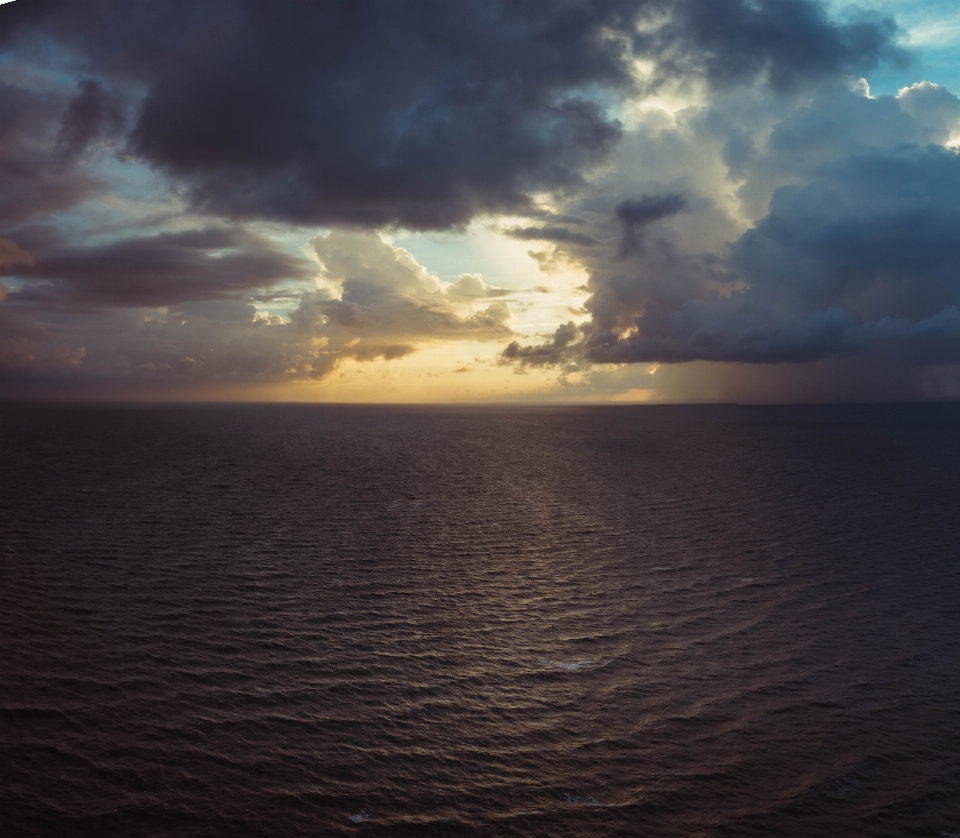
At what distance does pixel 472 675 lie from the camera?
40.7m

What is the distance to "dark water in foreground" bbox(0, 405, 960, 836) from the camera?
28609mm

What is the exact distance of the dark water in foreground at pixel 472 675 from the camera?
93.9 feet

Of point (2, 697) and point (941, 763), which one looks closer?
point (941, 763)

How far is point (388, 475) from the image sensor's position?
134 meters

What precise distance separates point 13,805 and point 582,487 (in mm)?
101495

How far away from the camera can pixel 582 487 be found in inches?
4771

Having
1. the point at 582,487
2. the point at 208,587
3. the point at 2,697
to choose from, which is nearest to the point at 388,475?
the point at 582,487

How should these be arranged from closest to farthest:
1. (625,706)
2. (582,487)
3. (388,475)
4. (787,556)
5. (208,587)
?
(625,706) < (208,587) < (787,556) < (582,487) < (388,475)

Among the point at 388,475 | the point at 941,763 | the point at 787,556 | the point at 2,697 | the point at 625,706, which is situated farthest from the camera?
the point at 388,475

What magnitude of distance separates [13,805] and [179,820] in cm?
697

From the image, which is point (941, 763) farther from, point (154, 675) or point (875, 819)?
point (154, 675)

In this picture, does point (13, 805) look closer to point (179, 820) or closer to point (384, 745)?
point (179, 820)

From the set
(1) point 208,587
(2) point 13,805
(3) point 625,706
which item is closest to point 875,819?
(3) point 625,706

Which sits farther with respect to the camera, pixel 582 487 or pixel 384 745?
pixel 582 487
